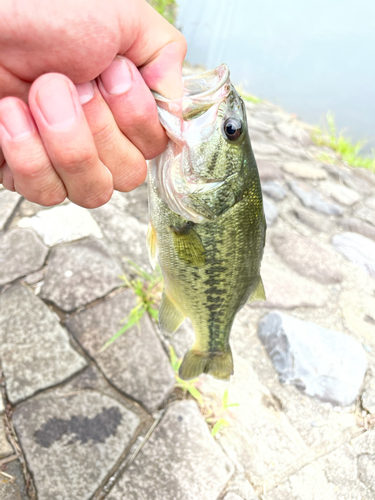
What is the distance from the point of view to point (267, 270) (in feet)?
10.3

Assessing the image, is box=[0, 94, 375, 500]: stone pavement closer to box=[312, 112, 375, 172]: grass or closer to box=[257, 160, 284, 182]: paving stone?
box=[257, 160, 284, 182]: paving stone

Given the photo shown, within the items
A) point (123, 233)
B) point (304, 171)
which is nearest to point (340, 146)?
point (304, 171)

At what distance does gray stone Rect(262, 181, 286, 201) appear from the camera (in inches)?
161

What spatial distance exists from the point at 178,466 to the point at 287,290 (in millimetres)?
1677

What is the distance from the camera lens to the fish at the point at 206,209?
1276 mm

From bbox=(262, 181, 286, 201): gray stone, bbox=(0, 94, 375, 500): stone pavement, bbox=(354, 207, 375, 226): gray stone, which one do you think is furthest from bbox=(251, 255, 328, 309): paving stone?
bbox=(354, 207, 375, 226): gray stone

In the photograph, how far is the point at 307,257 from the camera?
341cm

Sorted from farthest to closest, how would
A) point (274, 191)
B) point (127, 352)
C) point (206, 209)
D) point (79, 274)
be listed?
point (274, 191)
point (79, 274)
point (127, 352)
point (206, 209)

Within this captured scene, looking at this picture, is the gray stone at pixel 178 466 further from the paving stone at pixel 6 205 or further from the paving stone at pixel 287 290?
the paving stone at pixel 6 205

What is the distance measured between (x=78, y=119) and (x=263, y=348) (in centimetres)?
211

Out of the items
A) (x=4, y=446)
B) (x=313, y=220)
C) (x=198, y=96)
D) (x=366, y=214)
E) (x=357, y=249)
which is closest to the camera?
(x=198, y=96)

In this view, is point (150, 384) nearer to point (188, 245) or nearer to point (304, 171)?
point (188, 245)

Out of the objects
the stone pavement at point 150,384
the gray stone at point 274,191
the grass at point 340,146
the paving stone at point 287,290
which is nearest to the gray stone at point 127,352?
the stone pavement at point 150,384

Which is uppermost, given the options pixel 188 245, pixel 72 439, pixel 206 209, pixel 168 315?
pixel 206 209
